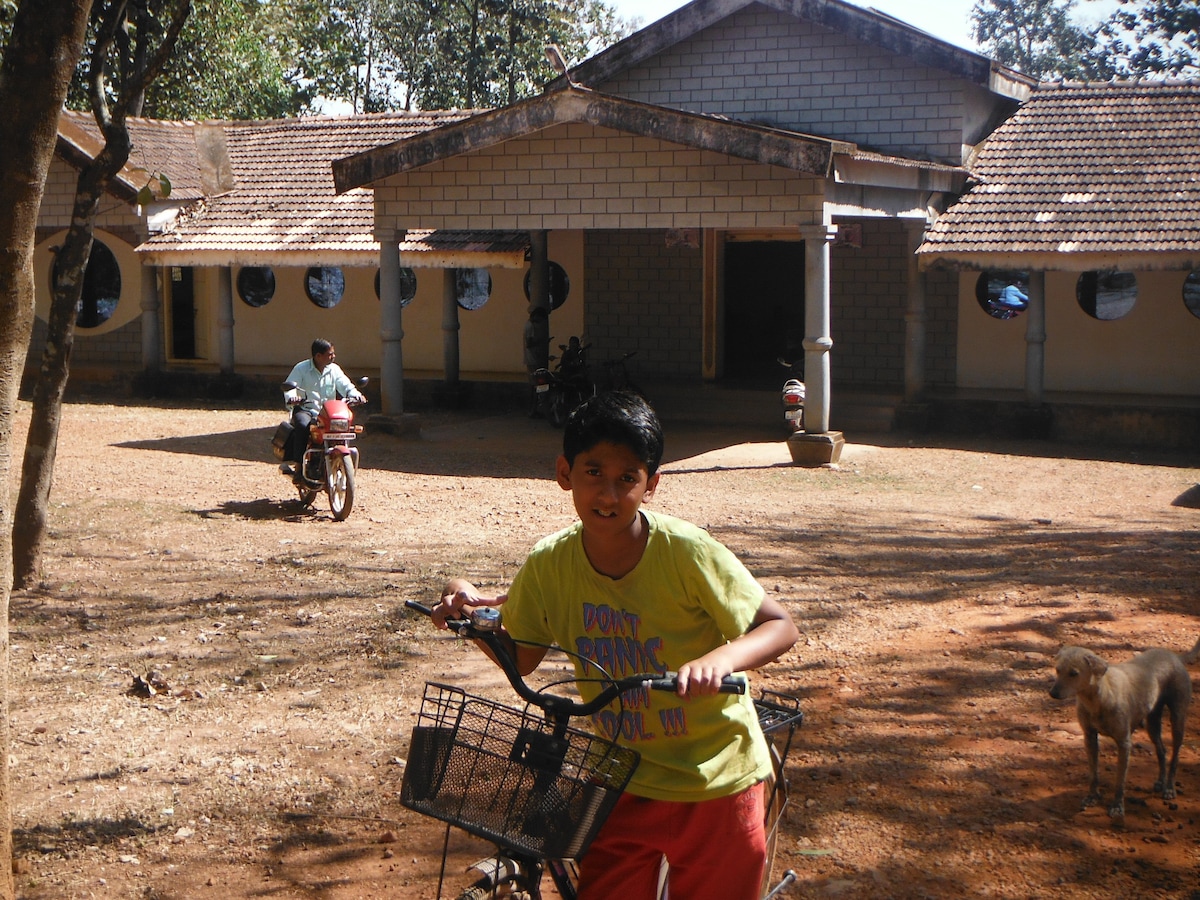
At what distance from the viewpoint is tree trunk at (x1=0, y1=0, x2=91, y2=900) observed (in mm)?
3887

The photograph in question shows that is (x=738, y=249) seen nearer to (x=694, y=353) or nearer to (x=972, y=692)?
(x=694, y=353)

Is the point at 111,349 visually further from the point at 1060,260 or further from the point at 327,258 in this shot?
the point at 1060,260

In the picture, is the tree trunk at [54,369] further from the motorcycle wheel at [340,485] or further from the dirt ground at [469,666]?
the motorcycle wheel at [340,485]

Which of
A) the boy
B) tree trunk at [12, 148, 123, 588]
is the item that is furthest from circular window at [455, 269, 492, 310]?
the boy

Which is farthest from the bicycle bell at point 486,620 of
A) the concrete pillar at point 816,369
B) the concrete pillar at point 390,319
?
the concrete pillar at point 390,319

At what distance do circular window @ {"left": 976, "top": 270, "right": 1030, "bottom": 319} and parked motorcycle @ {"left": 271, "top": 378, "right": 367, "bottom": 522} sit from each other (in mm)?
9969

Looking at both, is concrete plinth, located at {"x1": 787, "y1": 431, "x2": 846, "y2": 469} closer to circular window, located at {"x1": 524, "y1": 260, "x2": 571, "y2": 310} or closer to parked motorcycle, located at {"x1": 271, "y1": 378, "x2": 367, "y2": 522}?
parked motorcycle, located at {"x1": 271, "y1": 378, "x2": 367, "y2": 522}

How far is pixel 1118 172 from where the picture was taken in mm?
16312

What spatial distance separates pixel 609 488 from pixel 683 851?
30.6 inches

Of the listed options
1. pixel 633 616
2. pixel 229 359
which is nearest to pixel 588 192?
pixel 229 359

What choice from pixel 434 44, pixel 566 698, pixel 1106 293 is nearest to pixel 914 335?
pixel 1106 293

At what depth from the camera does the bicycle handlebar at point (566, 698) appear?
8.27 ft

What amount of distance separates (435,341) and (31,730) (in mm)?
15272

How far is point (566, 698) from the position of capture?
265cm
